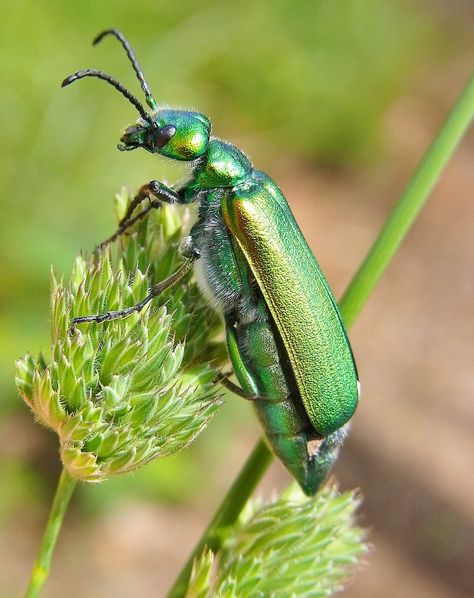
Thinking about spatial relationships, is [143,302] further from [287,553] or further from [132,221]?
[287,553]

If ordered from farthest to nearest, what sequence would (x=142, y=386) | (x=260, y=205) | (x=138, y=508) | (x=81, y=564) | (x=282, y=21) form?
(x=282, y=21)
(x=138, y=508)
(x=81, y=564)
(x=260, y=205)
(x=142, y=386)

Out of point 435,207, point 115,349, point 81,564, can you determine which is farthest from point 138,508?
point 435,207

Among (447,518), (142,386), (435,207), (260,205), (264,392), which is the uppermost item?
(260,205)

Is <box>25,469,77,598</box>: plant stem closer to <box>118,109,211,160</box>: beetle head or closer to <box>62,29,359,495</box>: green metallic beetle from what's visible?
<box>62,29,359,495</box>: green metallic beetle

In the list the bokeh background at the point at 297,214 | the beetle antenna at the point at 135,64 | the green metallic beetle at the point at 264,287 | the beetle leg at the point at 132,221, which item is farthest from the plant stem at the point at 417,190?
the bokeh background at the point at 297,214

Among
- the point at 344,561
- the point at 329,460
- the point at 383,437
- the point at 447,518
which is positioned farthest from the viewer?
the point at 383,437

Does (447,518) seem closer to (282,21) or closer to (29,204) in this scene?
(29,204)

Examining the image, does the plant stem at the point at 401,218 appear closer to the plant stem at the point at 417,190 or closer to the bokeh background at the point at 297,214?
the plant stem at the point at 417,190
